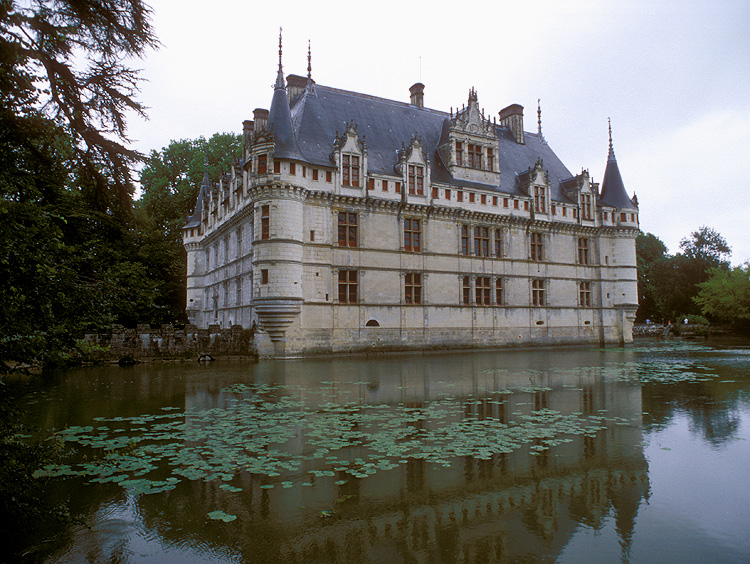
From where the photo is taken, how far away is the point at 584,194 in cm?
3666

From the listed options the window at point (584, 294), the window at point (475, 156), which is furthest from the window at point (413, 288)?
the window at point (584, 294)

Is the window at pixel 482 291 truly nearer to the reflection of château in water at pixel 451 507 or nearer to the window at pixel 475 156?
the window at pixel 475 156

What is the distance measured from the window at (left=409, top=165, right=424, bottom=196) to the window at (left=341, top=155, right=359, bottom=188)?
341 centimetres

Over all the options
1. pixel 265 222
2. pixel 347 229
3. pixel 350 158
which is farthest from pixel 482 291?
pixel 265 222

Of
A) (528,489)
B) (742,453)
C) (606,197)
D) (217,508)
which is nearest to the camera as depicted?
(217,508)

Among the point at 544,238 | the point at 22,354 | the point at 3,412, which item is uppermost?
the point at 544,238

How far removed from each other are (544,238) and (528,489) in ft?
104

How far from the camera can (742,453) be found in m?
6.46

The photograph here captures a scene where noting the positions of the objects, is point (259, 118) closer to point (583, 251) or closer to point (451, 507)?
point (583, 251)

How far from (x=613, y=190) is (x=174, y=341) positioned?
104 ft

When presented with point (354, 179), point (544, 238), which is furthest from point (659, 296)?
point (354, 179)

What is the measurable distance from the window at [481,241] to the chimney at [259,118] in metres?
14.5

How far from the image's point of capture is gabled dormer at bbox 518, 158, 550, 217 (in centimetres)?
3416

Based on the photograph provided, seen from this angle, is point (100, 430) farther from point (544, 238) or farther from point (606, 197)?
point (606, 197)
